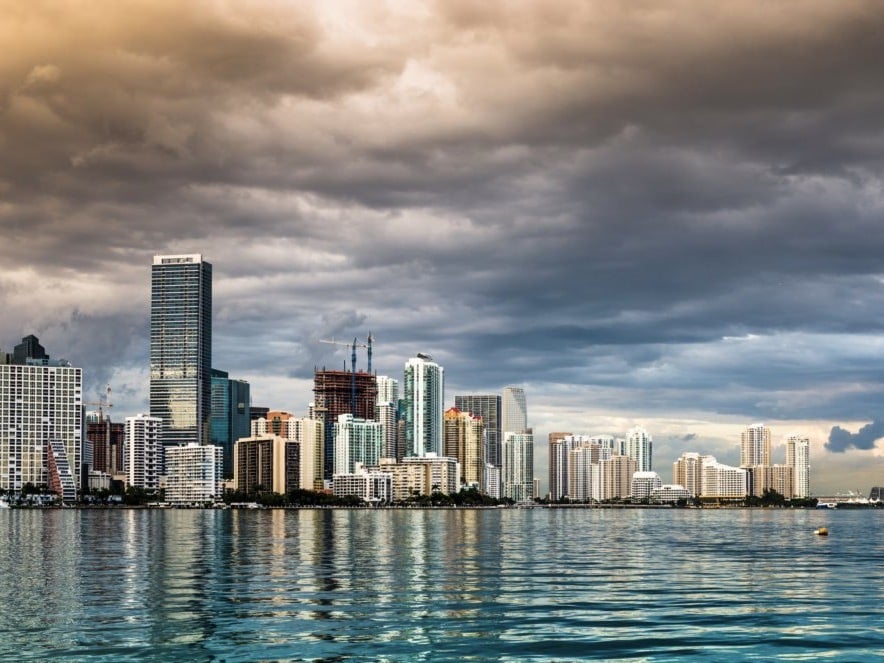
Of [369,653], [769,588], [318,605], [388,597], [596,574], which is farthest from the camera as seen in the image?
[596,574]

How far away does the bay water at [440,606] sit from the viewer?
49.4 m

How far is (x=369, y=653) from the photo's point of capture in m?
48.0

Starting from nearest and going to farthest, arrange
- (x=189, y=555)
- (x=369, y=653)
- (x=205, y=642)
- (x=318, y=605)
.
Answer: (x=369, y=653)
(x=205, y=642)
(x=318, y=605)
(x=189, y=555)

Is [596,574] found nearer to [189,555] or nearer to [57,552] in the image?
[189,555]

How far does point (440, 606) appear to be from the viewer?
64.2 m

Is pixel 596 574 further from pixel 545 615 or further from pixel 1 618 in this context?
pixel 1 618

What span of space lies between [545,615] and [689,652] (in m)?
12.6

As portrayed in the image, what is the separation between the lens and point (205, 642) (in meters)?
51.1

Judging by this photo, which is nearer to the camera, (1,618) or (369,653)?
(369,653)

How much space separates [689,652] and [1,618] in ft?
115

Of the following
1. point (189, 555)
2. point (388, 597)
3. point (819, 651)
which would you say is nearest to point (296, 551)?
point (189, 555)

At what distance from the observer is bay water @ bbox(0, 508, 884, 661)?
49375mm

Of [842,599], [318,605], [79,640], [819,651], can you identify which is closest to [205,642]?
[79,640]

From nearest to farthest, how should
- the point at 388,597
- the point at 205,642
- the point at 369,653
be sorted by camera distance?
1. the point at 369,653
2. the point at 205,642
3. the point at 388,597
